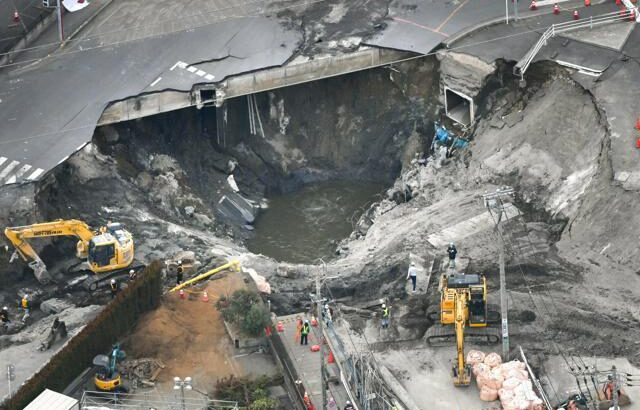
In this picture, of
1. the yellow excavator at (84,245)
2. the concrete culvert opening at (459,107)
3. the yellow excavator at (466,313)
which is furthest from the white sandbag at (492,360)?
the concrete culvert opening at (459,107)

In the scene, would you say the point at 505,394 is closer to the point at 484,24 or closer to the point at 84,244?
the point at 84,244

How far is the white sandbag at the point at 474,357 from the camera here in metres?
59.1

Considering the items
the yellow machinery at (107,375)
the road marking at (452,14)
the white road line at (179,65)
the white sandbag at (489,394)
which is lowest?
the white sandbag at (489,394)

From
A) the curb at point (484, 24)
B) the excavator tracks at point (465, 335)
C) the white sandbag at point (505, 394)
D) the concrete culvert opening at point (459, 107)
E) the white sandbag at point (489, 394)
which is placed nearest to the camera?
the white sandbag at point (505, 394)

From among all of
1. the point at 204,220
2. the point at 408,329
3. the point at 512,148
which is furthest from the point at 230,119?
the point at 408,329

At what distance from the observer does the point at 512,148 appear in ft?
239

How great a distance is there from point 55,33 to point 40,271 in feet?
60.5

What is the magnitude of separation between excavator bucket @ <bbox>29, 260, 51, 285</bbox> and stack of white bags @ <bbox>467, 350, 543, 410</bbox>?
19.8 meters

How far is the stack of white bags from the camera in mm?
56688

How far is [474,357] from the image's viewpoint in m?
59.2

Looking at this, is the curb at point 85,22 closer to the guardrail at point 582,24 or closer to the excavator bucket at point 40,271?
the excavator bucket at point 40,271

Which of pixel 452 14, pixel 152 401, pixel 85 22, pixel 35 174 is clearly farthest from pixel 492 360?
pixel 85 22

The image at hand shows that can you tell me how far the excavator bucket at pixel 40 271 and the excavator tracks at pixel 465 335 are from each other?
17.5m

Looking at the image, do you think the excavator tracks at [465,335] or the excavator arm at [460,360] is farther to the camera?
the excavator tracks at [465,335]
